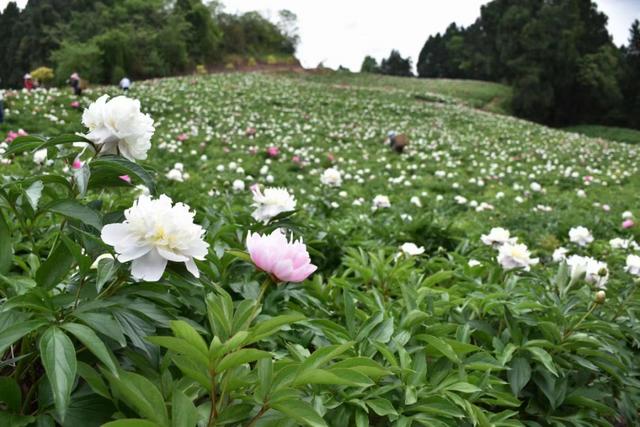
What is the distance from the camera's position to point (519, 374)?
143cm

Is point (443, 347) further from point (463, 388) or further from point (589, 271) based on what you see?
point (589, 271)

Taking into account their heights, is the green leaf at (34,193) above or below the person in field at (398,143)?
above

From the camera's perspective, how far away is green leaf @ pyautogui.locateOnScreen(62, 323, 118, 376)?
718mm

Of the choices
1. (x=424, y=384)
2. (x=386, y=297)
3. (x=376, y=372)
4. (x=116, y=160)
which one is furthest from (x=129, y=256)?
(x=386, y=297)

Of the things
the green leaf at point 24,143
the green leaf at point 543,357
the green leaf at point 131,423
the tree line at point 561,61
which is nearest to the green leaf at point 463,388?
the green leaf at point 543,357

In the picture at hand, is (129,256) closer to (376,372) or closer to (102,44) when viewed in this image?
(376,372)

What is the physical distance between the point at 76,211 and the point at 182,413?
17.0 inches

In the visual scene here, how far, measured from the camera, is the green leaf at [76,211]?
0.91 metres

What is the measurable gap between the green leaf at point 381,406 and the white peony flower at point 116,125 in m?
0.76

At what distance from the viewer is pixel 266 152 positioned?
9477 mm

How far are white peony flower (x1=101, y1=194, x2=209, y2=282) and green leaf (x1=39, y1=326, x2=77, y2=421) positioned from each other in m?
0.14

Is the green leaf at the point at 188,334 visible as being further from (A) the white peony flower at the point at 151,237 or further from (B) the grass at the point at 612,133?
(B) the grass at the point at 612,133

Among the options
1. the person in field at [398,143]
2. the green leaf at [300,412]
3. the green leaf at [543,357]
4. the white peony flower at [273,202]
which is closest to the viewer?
the green leaf at [300,412]

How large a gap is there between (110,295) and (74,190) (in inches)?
11.1
